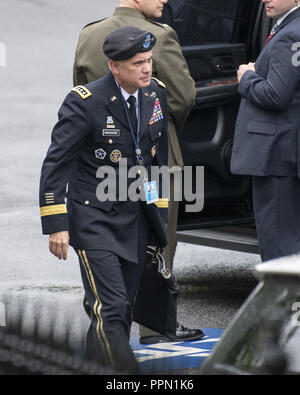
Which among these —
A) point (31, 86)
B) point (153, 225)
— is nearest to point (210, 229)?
point (153, 225)

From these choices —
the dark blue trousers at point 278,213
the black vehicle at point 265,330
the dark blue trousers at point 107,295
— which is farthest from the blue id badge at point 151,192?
the black vehicle at point 265,330

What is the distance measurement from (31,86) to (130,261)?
419 inches

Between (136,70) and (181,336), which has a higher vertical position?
(136,70)

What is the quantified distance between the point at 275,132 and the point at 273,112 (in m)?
0.09

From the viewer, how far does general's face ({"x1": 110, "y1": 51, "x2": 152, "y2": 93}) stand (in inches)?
171

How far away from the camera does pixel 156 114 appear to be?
460cm

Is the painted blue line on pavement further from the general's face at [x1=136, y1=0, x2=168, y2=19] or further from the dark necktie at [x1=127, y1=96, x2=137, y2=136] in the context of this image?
the general's face at [x1=136, y1=0, x2=168, y2=19]

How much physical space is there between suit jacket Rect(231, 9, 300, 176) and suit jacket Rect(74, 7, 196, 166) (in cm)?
28

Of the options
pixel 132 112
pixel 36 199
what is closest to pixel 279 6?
pixel 132 112

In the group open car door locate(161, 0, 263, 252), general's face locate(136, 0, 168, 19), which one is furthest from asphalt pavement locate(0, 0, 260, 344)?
general's face locate(136, 0, 168, 19)

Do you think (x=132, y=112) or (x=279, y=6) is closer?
(x=132, y=112)

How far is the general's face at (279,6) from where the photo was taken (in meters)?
5.06

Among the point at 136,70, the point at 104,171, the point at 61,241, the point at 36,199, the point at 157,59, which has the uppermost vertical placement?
the point at 136,70

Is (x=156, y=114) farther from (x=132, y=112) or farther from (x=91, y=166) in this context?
(x=91, y=166)
